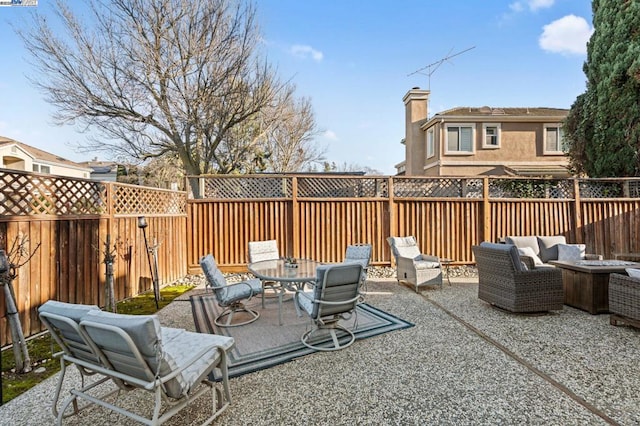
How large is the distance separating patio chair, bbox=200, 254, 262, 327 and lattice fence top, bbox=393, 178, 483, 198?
172 inches

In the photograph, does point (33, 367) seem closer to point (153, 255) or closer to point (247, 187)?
point (153, 255)

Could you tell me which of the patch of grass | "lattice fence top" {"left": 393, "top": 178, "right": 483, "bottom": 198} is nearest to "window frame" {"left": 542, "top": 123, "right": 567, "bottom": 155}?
"lattice fence top" {"left": 393, "top": 178, "right": 483, "bottom": 198}

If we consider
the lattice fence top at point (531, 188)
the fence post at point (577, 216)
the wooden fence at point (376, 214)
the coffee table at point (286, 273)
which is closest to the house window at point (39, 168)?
the wooden fence at point (376, 214)

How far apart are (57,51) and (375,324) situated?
9604 mm

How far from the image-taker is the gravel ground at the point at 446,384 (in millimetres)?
2312

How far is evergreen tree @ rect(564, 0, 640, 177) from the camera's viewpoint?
27.0ft

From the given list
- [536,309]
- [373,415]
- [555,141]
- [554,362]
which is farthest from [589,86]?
[373,415]

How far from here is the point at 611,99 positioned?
28.5 feet

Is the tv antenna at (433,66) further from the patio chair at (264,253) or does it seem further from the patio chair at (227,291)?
the patio chair at (227,291)

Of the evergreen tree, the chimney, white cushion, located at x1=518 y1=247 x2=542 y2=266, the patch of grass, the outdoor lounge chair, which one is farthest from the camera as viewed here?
the chimney

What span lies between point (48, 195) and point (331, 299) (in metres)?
3.61

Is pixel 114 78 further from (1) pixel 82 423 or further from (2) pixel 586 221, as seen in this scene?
(2) pixel 586 221

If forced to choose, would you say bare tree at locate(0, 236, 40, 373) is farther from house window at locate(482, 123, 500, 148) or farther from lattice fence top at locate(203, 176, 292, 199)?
house window at locate(482, 123, 500, 148)

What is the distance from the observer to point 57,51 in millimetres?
8086
